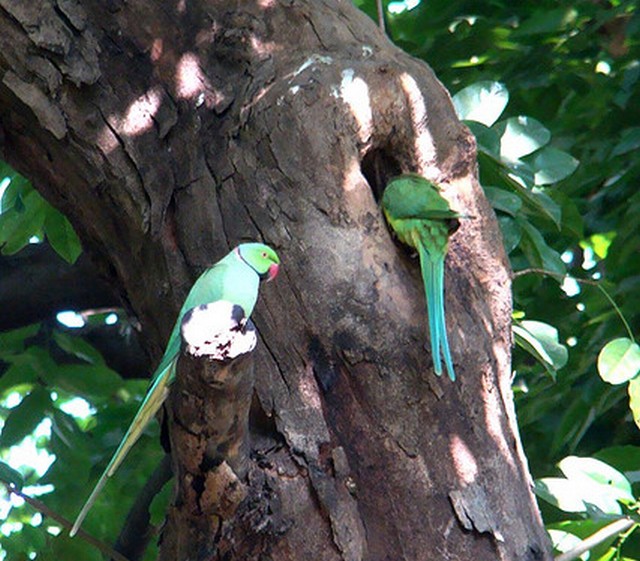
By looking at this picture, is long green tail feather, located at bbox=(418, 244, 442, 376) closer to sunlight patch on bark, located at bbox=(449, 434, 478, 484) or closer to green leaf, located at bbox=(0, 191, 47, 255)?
sunlight patch on bark, located at bbox=(449, 434, 478, 484)

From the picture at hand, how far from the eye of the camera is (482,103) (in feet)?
12.0

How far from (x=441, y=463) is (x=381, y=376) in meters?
0.23

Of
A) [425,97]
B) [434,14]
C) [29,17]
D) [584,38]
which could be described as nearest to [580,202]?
[584,38]

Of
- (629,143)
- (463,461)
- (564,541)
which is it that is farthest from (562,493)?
(629,143)

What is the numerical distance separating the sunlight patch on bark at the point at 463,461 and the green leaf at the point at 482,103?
134 cm

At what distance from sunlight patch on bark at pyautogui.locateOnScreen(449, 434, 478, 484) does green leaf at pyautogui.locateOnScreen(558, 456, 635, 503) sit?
0.53 metres

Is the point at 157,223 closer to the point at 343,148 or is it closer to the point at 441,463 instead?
the point at 343,148

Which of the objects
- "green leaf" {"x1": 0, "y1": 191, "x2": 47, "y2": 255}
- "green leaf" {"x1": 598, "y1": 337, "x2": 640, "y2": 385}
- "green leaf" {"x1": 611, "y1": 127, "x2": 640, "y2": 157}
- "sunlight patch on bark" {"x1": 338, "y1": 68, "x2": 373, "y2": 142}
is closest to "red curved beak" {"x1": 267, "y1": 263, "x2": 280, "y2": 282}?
"sunlight patch on bark" {"x1": 338, "y1": 68, "x2": 373, "y2": 142}

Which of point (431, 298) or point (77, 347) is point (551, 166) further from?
point (77, 347)

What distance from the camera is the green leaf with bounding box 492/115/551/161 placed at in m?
3.63

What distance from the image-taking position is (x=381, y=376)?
262 cm

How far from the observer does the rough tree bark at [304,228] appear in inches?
99.8

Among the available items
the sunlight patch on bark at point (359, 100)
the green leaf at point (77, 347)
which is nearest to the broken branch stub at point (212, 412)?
the sunlight patch on bark at point (359, 100)

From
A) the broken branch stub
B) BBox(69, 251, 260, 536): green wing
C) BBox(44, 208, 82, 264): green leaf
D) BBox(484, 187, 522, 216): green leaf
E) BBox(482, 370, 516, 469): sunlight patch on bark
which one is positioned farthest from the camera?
BBox(44, 208, 82, 264): green leaf
